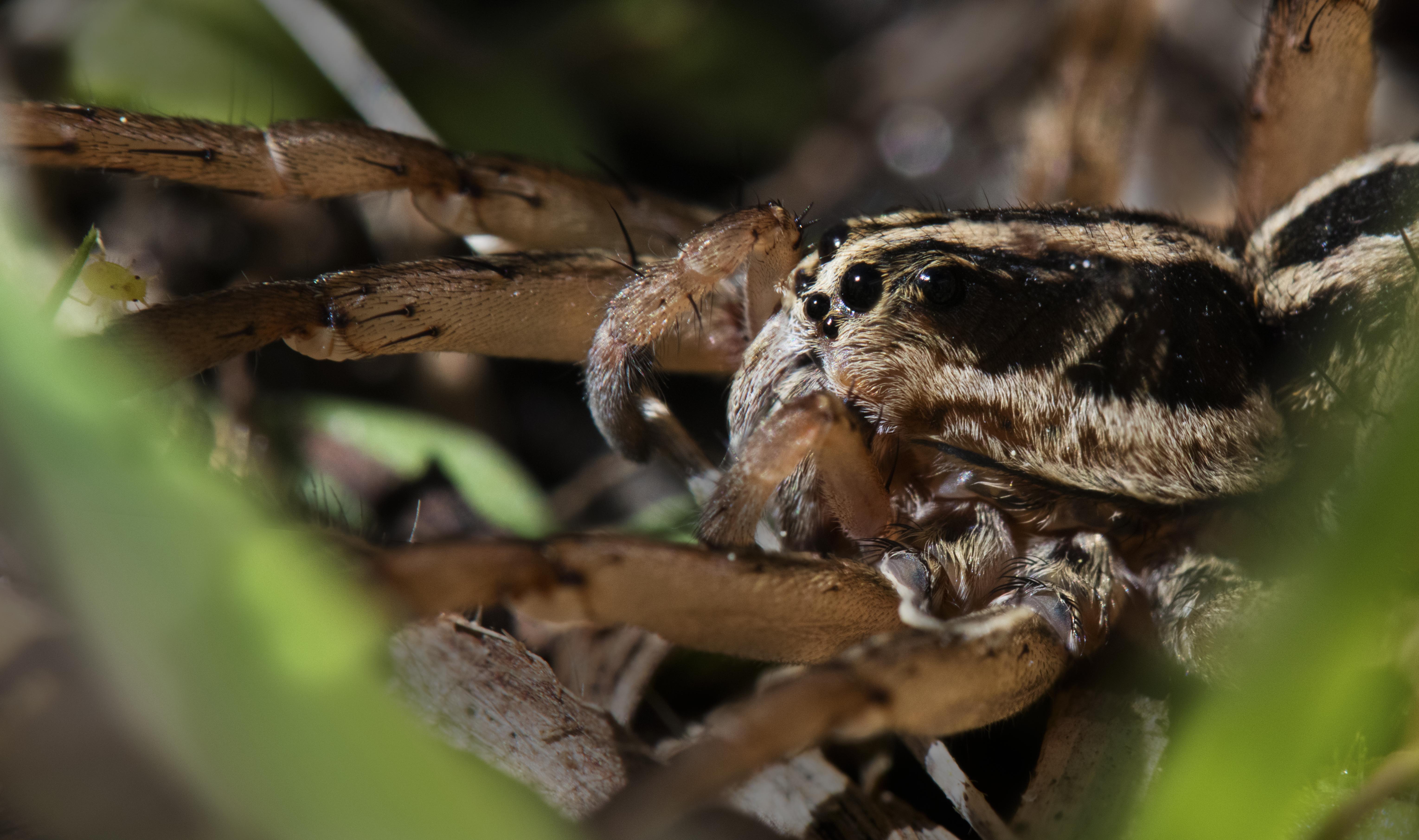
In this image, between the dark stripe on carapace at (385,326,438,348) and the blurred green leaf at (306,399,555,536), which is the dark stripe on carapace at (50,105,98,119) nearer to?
the dark stripe on carapace at (385,326,438,348)

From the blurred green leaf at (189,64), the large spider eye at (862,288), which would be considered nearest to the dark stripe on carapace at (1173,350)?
the large spider eye at (862,288)

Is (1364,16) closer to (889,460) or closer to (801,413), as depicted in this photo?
(889,460)

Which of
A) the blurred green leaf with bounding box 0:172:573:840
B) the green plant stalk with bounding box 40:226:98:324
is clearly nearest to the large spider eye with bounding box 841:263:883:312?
the blurred green leaf with bounding box 0:172:573:840

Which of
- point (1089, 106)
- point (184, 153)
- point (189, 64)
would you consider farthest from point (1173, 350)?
point (189, 64)

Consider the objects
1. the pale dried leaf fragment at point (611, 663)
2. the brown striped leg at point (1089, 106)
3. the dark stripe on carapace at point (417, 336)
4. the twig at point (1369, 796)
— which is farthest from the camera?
the brown striped leg at point (1089, 106)

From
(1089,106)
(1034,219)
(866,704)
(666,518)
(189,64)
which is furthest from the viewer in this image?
(1089,106)

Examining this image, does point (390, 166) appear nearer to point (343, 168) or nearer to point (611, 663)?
point (343, 168)

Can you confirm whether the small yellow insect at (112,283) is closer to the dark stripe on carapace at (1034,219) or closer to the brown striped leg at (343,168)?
the brown striped leg at (343,168)
